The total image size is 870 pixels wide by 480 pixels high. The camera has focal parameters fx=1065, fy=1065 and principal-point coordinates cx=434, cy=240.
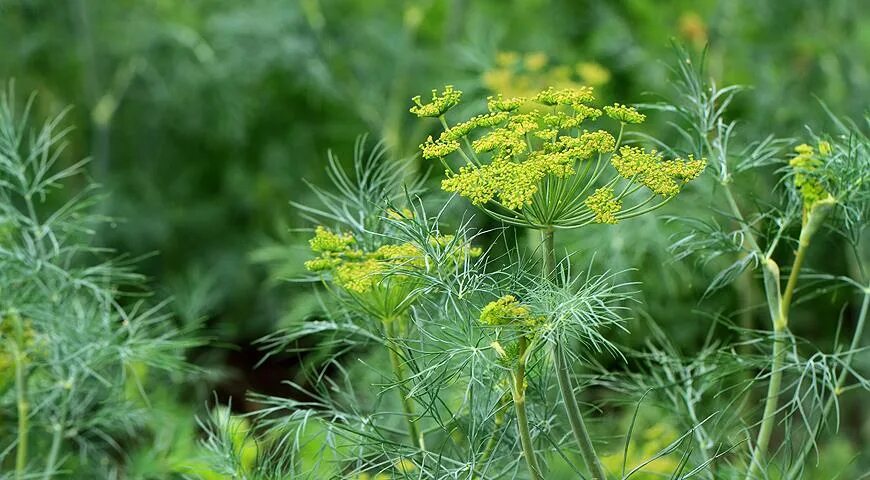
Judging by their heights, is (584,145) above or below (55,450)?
above

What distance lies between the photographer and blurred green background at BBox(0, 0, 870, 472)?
2.53 metres

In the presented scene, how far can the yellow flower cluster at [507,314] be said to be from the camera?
853 millimetres

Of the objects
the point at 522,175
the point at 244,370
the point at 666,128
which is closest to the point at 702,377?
the point at 522,175

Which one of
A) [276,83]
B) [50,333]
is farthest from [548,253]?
[276,83]

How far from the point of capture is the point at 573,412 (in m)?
0.90

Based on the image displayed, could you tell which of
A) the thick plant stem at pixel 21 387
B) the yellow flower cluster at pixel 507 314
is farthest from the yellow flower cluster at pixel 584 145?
the thick plant stem at pixel 21 387

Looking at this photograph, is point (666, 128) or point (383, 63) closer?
point (666, 128)

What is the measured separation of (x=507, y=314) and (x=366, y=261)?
0.60 feet

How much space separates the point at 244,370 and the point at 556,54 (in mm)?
1173

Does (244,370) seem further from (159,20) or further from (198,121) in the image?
(159,20)

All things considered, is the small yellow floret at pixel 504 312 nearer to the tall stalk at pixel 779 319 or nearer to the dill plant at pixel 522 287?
the dill plant at pixel 522 287

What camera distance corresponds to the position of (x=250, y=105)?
294 centimetres

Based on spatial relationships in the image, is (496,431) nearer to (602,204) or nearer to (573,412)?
(573,412)

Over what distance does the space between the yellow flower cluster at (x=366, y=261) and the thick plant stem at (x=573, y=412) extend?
12 centimetres
